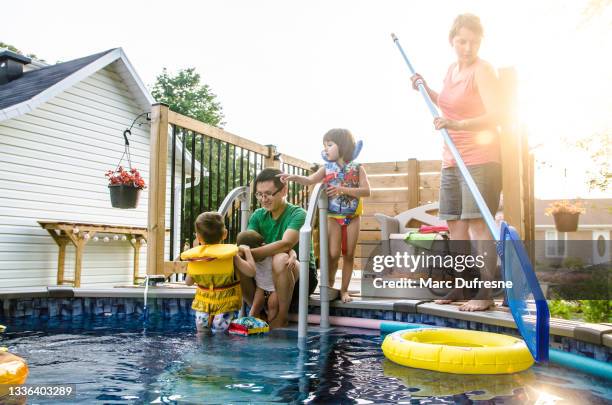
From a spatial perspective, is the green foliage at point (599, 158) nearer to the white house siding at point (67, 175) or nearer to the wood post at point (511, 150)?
the wood post at point (511, 150)

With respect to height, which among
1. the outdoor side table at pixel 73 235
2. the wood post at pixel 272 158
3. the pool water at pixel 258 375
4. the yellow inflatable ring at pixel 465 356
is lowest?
the pool water at pixel 258 375

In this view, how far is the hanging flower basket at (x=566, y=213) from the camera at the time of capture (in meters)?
6.36

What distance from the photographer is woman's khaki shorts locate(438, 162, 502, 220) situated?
2570 millimetres

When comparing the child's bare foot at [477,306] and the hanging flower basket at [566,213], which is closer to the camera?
the child's bare foot at [477,306]

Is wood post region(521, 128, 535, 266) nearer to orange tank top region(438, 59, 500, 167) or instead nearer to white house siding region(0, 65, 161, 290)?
orange tank top region(438, 59, 500, 167)

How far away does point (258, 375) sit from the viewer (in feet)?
6.35

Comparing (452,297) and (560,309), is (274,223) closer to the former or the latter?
(452,297)

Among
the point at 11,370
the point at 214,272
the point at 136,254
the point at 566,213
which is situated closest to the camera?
the point at 11,370

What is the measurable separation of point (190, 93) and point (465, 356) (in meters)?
23.7

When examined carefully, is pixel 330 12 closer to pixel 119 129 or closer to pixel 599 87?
pixel 599 87

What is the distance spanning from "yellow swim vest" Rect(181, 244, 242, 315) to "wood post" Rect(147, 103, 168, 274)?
795 millimetres

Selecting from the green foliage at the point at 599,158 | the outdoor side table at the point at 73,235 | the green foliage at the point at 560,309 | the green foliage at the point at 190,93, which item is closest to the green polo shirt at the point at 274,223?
the green foliage at the point at 560,309

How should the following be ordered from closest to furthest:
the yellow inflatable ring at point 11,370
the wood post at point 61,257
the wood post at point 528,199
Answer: the yellow inflatable ring at point 11,370 < the wood post at point 528,199 < the wood post at point 61,257

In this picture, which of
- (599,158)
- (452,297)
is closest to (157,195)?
(452,297)
